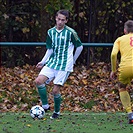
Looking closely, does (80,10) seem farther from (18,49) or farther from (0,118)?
(0,118)

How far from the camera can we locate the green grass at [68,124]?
9.23 m

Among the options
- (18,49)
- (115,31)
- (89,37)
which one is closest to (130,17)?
(115,31)

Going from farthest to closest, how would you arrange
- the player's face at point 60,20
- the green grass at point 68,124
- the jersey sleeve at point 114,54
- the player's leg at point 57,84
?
the player's leg at point 57,84, the player's face at point 60,20, the jersey sleeve at point 114,54, the green grass at point 68,124

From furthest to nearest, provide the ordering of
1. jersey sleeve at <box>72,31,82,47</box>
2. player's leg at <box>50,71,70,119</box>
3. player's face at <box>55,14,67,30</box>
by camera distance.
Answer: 1. jersey sleeve at <box>72,31,82,47</box>
2. player's leg at <box>50,71,70,119</box>
3. player's face at <box>55,14,67,30</box>

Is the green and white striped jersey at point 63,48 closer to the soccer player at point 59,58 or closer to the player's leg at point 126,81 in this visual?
the soccer player at point 59,58

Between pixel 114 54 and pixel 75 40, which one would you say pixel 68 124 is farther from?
pixel 75 40

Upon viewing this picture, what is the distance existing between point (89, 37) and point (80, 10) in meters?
1.37

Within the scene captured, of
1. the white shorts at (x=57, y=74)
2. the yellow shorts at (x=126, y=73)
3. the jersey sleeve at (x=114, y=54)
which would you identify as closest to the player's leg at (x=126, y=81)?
the yellow shorts at (x=126, y=73)

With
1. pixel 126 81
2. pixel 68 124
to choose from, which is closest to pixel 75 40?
pixel 126 81

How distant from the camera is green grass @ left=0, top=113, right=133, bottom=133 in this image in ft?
30.3

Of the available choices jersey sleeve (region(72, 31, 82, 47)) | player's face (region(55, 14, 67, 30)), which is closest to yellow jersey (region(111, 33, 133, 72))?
jersey sleeve (region(72, 31, 82, 47))

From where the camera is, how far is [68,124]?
10.0m

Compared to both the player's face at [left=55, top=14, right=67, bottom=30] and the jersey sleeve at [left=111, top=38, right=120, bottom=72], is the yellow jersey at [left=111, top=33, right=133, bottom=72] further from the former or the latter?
the player's face at [left=55, top=14, right=67, bottom=30]

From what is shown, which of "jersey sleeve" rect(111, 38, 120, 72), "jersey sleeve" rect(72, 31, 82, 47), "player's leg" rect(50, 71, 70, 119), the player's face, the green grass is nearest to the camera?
the green grass
